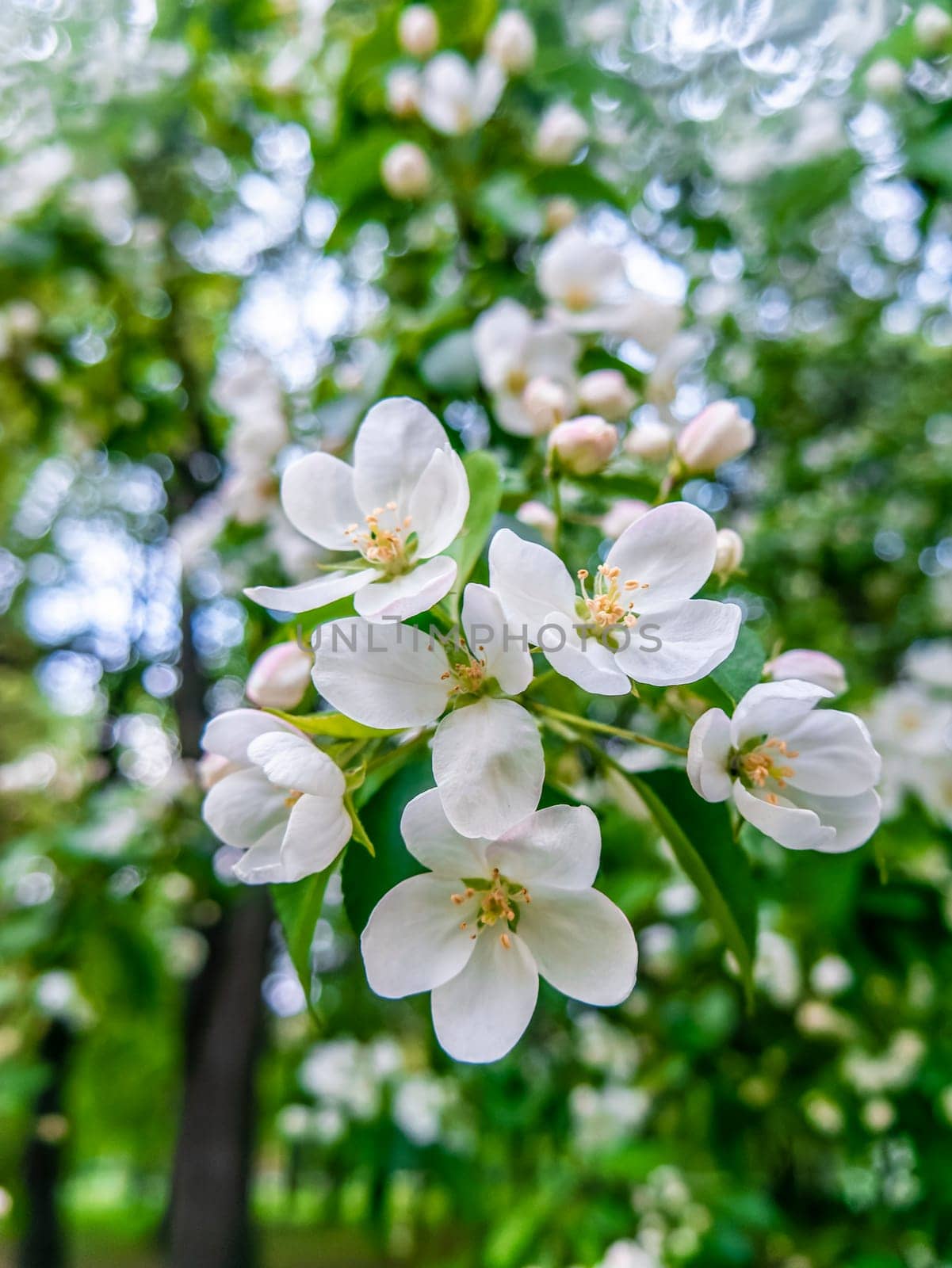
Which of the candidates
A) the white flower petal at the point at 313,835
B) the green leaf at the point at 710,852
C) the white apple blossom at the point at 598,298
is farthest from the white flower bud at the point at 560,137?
the white flower petal at the point at 313,835

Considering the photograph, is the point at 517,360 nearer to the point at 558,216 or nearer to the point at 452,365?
the point at 452,365

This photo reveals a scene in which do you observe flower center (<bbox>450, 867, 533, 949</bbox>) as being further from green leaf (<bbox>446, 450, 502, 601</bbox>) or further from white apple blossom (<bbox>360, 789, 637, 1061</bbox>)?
green leaf (<bbox>446, 450, 502, 601</bbox>)

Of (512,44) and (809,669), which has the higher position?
(512,44)

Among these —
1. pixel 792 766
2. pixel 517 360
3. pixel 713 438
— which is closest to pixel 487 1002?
pixel 792 766

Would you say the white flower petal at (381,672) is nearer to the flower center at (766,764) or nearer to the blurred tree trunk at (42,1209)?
the flower center at (766,764)

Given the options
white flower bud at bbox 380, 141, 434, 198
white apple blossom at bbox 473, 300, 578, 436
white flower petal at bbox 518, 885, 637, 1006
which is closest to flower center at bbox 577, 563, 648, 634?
white flower petal at bbox 518, 885, 637, 1006
